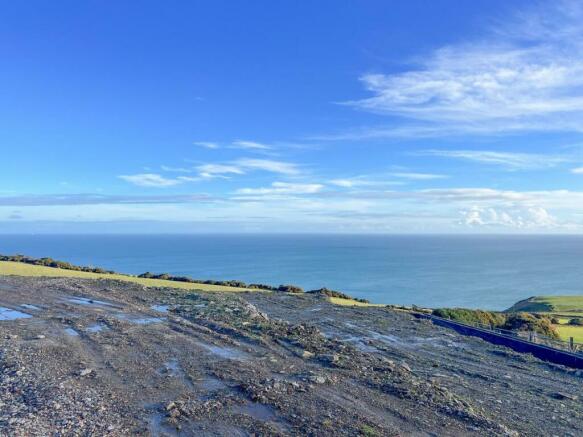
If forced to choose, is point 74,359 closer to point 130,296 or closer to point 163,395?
point 163,395

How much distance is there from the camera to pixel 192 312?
24.0 metres

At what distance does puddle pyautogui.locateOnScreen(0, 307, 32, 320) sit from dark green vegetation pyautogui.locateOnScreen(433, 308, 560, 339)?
22.7 m

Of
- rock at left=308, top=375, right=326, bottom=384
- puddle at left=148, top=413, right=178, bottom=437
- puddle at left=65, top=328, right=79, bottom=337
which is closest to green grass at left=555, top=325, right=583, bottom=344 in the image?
rock at left=308, top=375, right=326, bottom=384

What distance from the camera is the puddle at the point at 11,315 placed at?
2040 cm

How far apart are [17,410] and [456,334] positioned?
19.2 m

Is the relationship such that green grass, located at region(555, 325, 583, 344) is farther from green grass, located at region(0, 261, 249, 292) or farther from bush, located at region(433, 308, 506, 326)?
green grass, located at region(0, 261, 249, 292)

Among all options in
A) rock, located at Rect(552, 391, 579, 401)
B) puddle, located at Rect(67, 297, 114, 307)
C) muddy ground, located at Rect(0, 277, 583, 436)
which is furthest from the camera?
puddle, located at Rect(67, 297, 114, 307)

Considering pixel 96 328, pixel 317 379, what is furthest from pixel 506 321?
pixel 96 328

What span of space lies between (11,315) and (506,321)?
27116 millimetres

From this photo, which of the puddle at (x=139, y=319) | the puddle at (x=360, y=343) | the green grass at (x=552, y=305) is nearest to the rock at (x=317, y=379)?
the puddle at (x=360, y=343)

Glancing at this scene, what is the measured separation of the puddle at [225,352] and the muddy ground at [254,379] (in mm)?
35

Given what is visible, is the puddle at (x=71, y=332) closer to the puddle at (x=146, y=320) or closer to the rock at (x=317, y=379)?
the puddle at (x=146, y=320)

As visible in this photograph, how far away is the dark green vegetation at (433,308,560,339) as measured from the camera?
2745 centimetres

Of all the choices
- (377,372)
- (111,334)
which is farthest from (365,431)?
(111,334)
